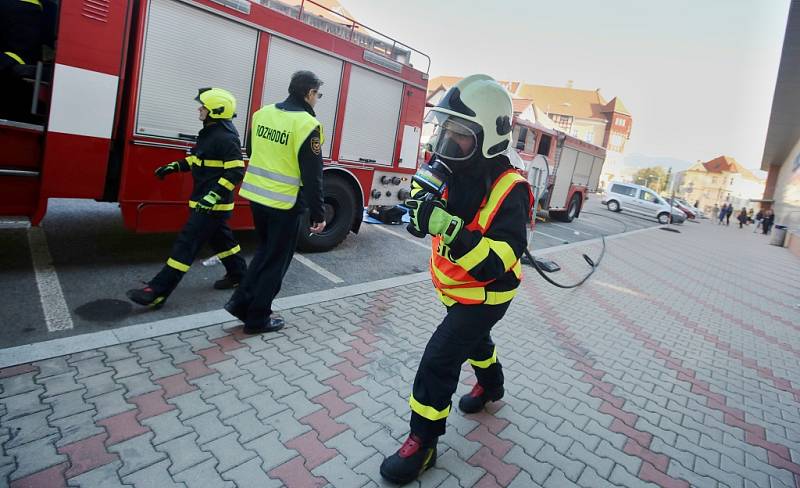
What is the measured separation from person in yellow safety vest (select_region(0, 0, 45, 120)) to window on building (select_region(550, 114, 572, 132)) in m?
87.1

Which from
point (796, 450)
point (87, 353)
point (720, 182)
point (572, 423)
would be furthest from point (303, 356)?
point (720, 182)

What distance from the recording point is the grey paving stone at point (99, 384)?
2.70 metres

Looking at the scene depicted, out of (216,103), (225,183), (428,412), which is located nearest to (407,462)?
(428,412)

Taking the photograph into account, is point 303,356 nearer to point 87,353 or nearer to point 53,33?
point 87,353

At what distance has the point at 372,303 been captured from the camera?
16.1 feet

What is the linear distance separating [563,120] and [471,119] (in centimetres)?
9093

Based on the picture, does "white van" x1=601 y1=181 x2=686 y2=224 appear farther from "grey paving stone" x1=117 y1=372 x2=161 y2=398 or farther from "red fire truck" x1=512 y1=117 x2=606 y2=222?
"grey paving stone" x1=117 y1=372 x2=161 y2=398

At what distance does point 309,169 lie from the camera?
137 inches

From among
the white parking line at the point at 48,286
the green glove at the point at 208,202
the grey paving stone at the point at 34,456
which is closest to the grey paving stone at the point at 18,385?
the grey paving stone at the point at 34,456

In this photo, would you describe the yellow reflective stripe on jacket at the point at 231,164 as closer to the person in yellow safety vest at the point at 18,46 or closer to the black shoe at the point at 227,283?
the black shoe at the point at 227,283

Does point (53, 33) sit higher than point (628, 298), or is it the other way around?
point (53, 33)

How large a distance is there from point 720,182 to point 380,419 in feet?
350

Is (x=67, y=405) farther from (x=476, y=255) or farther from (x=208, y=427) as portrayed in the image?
(x=476, y=255)

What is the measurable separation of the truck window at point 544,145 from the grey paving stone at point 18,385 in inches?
528
